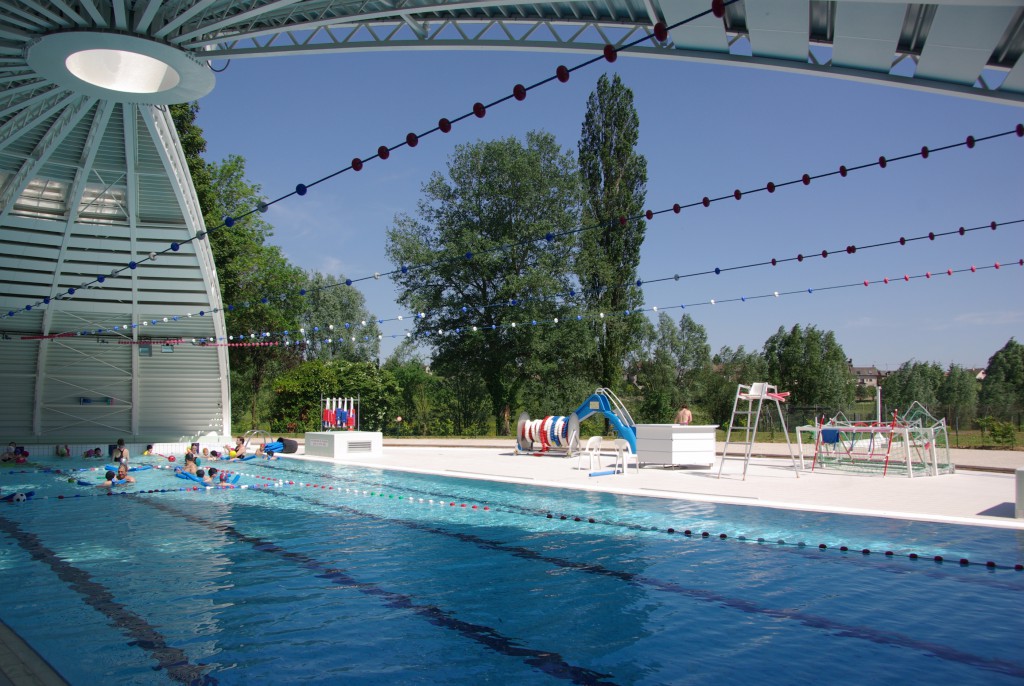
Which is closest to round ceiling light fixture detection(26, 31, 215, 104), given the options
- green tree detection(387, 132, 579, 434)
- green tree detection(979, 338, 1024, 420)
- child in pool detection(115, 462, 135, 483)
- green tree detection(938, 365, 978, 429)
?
child in pool detection(115, 462, 135, 483)

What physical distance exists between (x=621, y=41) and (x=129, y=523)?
1024 cm

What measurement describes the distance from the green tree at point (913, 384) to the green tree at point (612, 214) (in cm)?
2222

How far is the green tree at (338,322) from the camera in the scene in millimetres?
60812

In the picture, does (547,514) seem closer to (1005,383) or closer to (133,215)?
(133,215)

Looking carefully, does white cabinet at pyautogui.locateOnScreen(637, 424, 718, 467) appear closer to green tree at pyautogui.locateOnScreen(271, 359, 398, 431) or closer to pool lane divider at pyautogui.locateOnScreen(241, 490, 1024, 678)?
pool lane divider at pyautogui.locateOnScreen(241, 490, 1024, 678)

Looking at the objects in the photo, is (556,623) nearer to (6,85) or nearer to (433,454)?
(6,85)

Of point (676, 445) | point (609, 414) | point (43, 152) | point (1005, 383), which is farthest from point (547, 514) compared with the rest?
point (1005, 383)

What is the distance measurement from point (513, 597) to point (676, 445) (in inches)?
429

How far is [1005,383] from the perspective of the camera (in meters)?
48.4

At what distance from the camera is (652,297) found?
1515 inches

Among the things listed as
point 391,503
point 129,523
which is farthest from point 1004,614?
point 129,523

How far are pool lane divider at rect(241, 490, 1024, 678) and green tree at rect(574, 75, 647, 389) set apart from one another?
2614 cm

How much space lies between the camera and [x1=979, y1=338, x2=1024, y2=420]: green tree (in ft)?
123

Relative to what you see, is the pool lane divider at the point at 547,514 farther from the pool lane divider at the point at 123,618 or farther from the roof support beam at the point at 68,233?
the roof support beam at the point at 68,233
